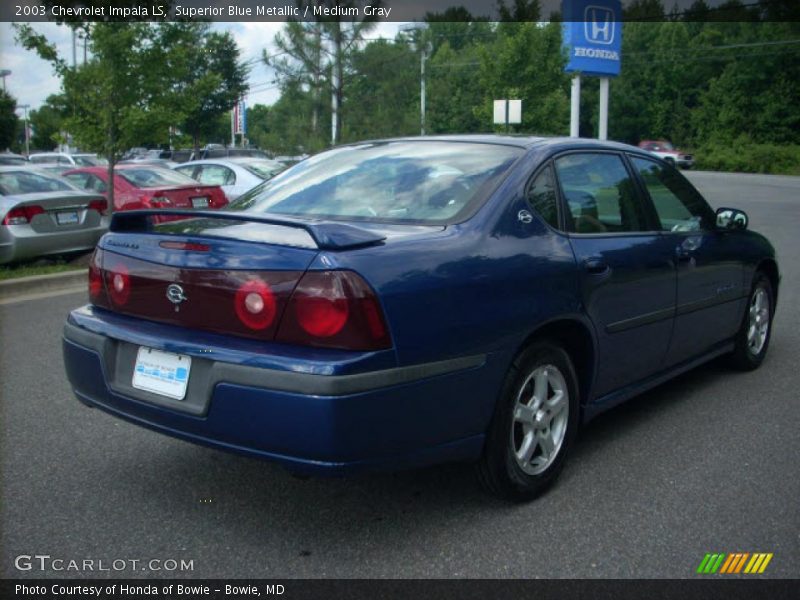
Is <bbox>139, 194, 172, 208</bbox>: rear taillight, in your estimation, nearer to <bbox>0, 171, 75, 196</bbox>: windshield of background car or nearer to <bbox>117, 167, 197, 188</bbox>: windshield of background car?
<bbox>117, 167, 197, 188</bbox>: windshield of background car

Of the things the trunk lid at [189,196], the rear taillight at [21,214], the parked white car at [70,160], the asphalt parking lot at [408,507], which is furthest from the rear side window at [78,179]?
the parked white car at [70,160]

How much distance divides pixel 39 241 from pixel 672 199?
763 centimetres

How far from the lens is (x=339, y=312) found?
2807mm

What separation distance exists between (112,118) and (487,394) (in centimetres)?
994

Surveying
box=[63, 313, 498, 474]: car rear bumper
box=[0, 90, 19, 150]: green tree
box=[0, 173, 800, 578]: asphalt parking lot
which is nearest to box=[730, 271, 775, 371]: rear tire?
box=[0, 173, 800, 578]: asphalt parking lot

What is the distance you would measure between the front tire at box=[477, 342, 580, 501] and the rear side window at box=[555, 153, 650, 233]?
680 mm

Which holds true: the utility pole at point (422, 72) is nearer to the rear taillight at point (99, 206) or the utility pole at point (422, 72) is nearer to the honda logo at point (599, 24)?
the honda logo at point (599, 24)

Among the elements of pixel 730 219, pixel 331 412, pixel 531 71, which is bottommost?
pixel 331 412

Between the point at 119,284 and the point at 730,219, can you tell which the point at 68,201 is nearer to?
the point at 119,284

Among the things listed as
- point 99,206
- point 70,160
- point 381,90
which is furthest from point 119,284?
point 70,160

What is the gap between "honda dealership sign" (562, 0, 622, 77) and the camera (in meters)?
20.8

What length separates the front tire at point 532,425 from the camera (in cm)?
331
